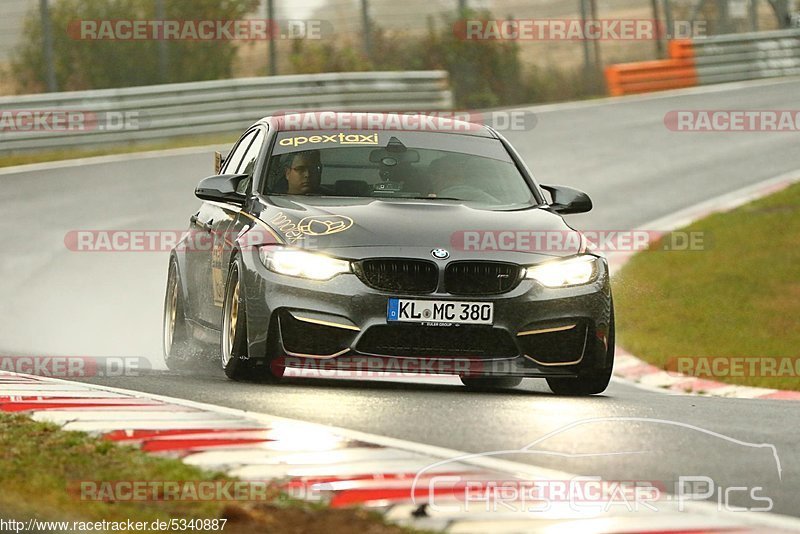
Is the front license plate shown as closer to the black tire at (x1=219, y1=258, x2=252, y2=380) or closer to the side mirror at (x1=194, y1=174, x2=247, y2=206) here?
the black tire at (x1=219, y1=258, x2=252, y2=380)

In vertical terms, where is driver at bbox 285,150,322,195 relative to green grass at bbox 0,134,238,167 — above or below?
above

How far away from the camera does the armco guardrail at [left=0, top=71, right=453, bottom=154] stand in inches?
919

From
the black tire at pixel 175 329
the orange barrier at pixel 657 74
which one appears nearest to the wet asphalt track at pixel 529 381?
the black tire at pixel 175 329

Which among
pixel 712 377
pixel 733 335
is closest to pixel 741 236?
pixel 733 335

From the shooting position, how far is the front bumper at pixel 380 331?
8016mm

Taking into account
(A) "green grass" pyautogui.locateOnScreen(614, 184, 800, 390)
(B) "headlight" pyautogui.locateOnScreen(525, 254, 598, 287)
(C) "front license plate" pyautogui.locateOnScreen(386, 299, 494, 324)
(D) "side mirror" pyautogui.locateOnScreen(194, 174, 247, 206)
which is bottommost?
(A) "green grass" pyautogui.locateOnScreen(614, 184, 800, 390)

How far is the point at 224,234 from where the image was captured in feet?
Result: 30.0

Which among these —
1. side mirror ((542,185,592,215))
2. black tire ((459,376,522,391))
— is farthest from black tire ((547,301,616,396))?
side mirror ((542,185,592,215))

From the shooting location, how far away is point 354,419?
671 cm

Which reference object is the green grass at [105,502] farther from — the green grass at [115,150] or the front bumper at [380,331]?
the green grass at [115,150]

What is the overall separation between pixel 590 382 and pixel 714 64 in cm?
2536

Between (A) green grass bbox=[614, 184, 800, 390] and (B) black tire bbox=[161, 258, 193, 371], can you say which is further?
(A) green grass bbox=[614, 184, 800, 390]

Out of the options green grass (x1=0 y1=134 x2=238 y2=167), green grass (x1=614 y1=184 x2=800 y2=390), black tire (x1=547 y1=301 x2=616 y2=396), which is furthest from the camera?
green grass (x1=0 y1=134 x2=238 y2=167)

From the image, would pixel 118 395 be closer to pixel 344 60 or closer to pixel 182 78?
pixel 182 78
